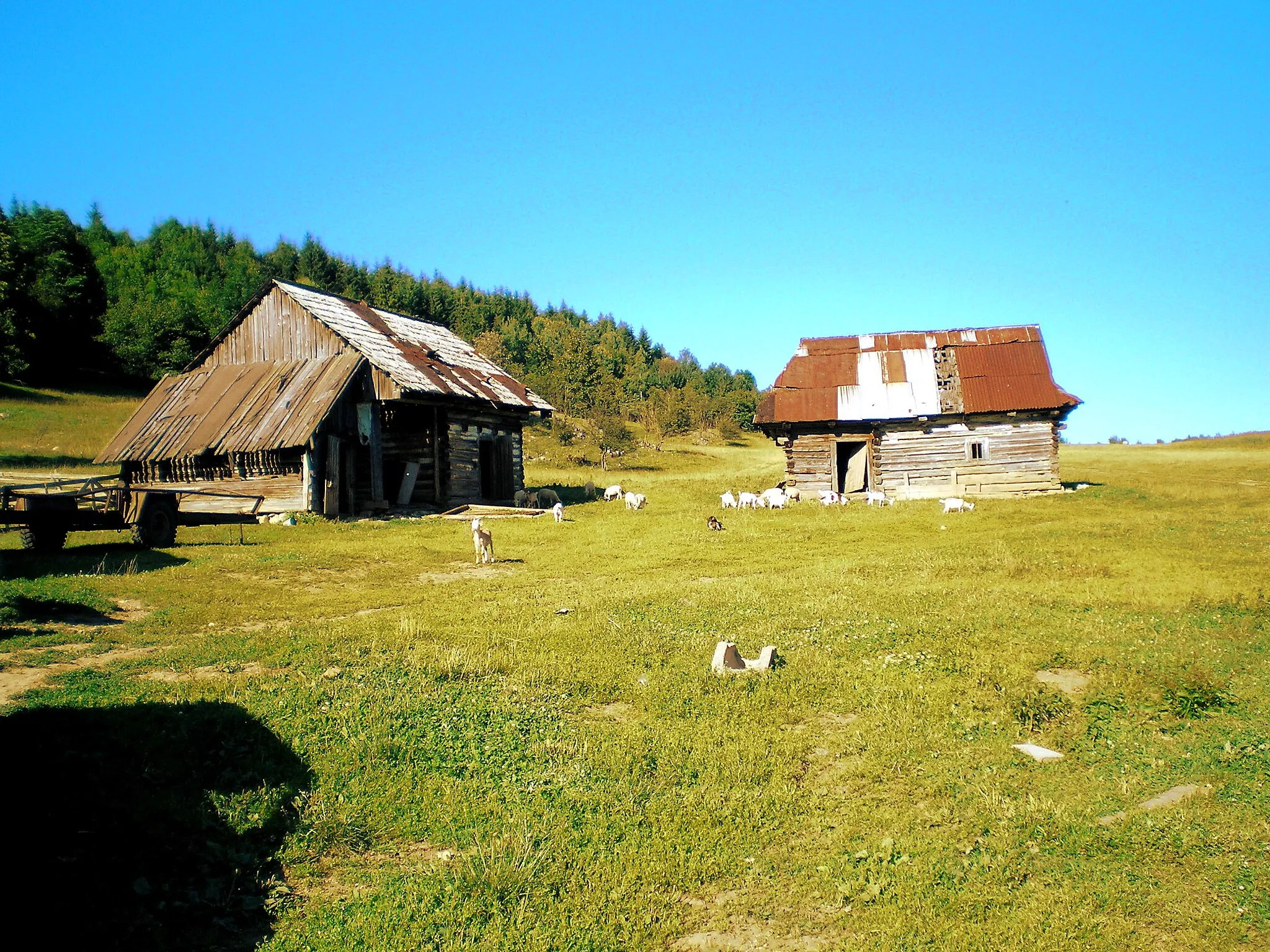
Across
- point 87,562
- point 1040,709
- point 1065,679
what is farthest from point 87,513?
point 1065,679

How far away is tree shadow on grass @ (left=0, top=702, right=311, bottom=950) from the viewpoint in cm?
457

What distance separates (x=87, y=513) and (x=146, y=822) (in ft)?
40.9

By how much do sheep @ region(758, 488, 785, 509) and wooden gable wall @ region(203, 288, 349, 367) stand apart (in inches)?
620

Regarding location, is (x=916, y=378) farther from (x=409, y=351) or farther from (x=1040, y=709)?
(x=1040, y=709)

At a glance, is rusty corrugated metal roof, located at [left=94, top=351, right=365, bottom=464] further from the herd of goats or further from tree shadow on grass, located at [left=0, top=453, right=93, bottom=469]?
tree shadow on grass, located at [left=0, top=453, right=93, bottom=469]

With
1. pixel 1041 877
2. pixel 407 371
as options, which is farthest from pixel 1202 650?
pixel 407 371

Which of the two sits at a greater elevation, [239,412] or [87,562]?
[239,412]

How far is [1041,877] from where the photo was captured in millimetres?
5188

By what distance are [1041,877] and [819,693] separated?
330cm

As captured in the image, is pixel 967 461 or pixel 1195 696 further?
pixel 967 461

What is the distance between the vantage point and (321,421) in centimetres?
2288

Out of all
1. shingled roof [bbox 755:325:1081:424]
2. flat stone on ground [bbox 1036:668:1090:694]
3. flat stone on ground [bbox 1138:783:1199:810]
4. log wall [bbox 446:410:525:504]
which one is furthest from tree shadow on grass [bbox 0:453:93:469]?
flat stone on ground [bbox 1138:783:1199:810]

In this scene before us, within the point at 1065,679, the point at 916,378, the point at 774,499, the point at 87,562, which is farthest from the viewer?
the point at 916,378

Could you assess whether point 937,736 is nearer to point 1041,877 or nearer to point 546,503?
point 1041,877
